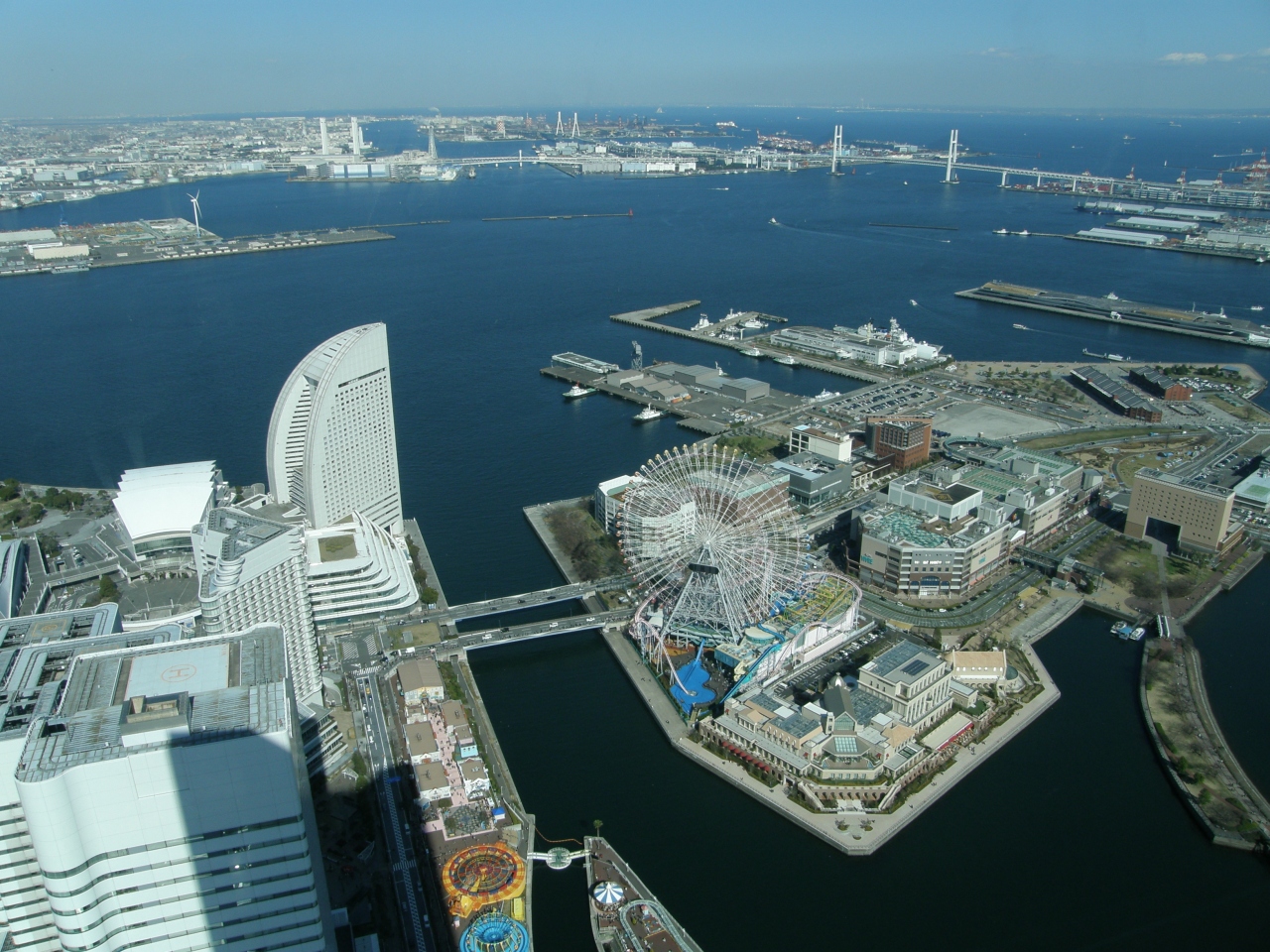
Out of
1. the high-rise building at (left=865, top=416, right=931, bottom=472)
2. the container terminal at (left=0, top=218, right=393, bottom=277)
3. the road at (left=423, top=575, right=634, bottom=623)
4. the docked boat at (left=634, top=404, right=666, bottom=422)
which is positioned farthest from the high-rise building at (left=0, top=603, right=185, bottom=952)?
the container terminal at (left=0, top=218, right=393, bottom=277)

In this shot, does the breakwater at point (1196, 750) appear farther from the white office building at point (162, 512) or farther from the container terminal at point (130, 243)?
the container terminal at point (130, 243)

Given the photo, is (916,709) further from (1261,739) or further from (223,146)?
(223,146)

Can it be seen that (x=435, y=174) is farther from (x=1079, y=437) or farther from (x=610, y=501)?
(x=610, y=501)

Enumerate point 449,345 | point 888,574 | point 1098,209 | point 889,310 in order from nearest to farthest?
point 888,574 < point 449,345 < point 889,310 < point 1098,209

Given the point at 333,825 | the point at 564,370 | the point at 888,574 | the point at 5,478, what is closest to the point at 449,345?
the point at 564,370

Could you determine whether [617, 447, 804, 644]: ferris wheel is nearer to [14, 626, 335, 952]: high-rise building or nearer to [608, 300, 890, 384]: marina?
[14, 626, 335, 952]: high-rise building

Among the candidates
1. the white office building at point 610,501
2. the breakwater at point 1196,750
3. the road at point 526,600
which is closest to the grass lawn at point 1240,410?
the breakwater at point 1196,750
